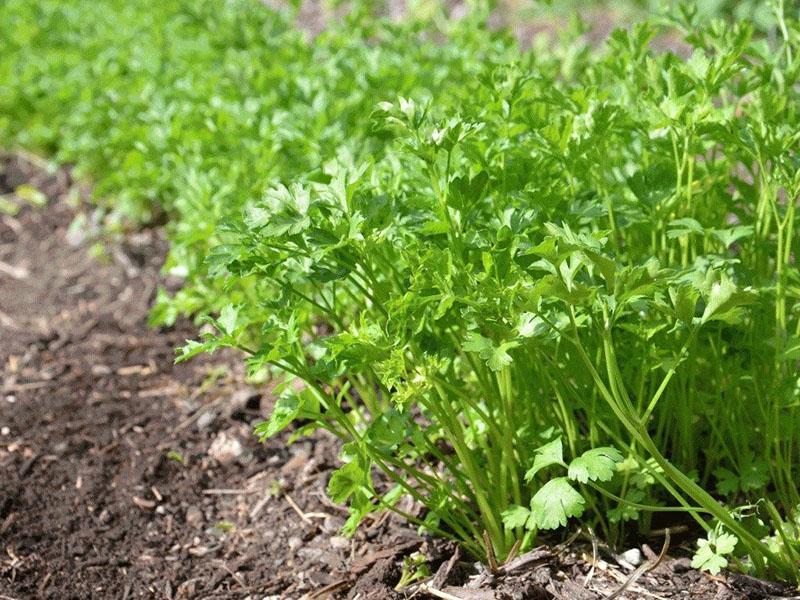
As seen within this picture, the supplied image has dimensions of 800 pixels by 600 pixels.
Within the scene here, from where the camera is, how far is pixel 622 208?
2.25m

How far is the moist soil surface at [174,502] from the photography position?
221 cm

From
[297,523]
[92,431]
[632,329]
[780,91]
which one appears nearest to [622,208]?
[632,329]

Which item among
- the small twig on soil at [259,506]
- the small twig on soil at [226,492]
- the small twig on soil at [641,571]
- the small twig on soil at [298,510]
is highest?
the small twig on soil at [641,571]

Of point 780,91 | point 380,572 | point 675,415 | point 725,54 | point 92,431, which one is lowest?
point 92,431

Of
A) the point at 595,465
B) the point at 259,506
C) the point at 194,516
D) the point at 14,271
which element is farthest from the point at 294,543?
the point at 14,271

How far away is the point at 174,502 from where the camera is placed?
9.31 feet

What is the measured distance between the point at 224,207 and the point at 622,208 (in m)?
1.38

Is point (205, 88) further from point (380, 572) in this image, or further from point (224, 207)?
point (380, 572)

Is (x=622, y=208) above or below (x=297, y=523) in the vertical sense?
above

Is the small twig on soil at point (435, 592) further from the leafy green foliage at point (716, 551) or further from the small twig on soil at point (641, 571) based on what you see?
the leafy green foliage at point (716, 551)

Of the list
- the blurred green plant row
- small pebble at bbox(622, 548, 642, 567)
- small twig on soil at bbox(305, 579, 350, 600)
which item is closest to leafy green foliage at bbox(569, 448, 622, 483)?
the blurred green plant row

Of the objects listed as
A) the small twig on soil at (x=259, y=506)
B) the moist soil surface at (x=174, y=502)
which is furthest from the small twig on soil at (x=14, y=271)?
the small twig on soil at (x=259, y=506)

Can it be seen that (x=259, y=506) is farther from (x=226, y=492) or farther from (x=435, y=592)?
(x=435, y=592)

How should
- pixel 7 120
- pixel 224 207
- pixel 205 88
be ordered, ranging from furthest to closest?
pixel 7 120
pixel 205 88
pixel 224 207
